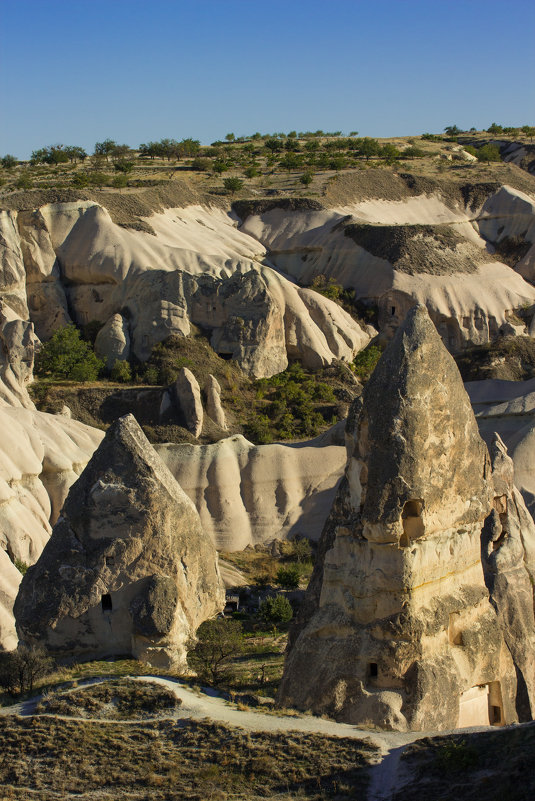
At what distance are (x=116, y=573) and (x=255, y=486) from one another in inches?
776

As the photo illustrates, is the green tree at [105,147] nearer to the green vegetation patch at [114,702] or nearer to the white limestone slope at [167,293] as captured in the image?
the white limestone slope at [167,293]

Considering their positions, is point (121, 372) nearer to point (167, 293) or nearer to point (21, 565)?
point (167, 293)

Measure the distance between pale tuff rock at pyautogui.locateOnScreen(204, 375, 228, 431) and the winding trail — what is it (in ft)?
90.6

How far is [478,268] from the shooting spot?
2301 inches

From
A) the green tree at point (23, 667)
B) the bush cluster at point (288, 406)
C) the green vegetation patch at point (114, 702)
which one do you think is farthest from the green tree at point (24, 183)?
the green vegetation patch at point (114, 702)

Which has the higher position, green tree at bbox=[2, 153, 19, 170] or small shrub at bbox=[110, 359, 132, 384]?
green tree at bbox=[2, 153, 19, 170]

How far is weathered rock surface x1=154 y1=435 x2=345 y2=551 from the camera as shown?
35125 millimetres

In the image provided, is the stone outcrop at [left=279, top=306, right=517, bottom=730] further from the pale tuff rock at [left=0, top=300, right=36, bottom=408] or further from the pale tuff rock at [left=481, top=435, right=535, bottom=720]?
the pale tuff rock at [left=0, top=300, right=36, bottom=408]

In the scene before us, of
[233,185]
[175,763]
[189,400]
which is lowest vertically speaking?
[175,763]

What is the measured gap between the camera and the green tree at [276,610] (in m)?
26.3

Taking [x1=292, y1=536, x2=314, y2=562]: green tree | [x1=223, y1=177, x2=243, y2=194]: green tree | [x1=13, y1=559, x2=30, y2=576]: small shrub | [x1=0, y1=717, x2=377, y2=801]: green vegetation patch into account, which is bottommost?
[x1=0, y1=717, x2=377, y2=801]: green vegetation patch

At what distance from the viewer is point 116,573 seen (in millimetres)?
16359

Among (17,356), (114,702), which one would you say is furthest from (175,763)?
(17,356)

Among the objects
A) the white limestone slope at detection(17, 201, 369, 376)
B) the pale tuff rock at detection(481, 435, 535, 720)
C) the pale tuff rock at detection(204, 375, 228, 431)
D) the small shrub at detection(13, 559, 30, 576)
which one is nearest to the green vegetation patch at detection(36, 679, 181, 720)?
the pale tuff rock at detection(481, 435, 535, 720)
